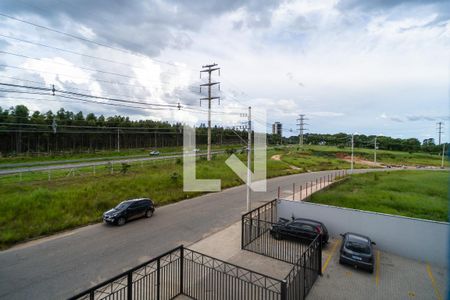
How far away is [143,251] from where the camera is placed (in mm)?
12453

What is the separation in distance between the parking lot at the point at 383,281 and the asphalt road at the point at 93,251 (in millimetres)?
7220

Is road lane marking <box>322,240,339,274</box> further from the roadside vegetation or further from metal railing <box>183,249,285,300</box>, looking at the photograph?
the roadside vegetation

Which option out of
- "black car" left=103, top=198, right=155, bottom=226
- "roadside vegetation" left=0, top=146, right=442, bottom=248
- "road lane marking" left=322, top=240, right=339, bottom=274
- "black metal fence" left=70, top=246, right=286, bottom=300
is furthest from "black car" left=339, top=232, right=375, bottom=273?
"roadside vegetation" left=0, top=146, right=442, bottom=248

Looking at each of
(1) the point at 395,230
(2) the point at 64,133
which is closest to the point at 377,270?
(1) the point at 395,230

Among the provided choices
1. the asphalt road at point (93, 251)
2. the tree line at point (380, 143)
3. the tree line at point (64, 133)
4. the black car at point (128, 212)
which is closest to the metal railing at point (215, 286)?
the asphalt road at point (93, 251)

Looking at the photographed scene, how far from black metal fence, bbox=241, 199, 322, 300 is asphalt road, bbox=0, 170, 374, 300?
2970mm

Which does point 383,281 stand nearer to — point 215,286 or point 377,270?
point 377,270

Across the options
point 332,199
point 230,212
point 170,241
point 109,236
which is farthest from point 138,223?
point 332,199

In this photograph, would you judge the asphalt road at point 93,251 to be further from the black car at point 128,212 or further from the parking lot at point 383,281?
the parking lot at point 383,281

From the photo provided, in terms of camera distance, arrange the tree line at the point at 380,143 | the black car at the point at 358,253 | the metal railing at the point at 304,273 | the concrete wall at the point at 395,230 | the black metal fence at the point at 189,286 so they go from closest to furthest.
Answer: the metal railing at the point at 304,273 < the black metal fence at the point at 189,286 < the black car at the point at 358,253 < the concrete wall at the point at 395,230 < the tree line at the point at 380,143

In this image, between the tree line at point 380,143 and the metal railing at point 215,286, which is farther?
the tree line at point 380,143

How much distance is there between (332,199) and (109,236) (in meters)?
18.0

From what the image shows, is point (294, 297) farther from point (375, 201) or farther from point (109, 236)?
point (375, 201)

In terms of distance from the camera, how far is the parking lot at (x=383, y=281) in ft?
31.6
